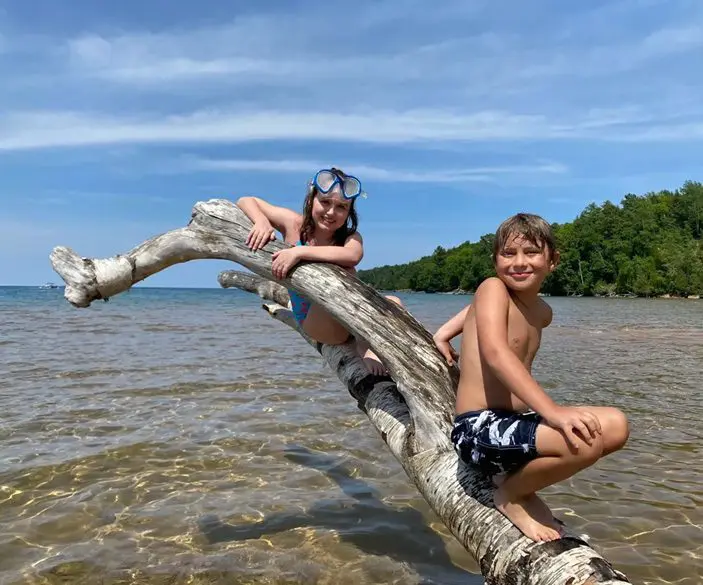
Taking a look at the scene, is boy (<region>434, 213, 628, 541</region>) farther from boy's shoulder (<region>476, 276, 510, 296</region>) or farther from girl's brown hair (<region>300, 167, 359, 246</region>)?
girl's brown hair (<region>300, 167, 359, 246</region>)

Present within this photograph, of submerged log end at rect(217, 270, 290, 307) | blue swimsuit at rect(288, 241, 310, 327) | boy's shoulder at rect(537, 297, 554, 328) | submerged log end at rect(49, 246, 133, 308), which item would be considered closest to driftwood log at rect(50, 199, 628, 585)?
submerged log end at rect(49, 246, 133, 308)

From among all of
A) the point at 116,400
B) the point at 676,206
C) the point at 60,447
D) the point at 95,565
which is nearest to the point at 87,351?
the point at 116,400

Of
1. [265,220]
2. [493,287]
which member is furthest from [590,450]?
[265,220]

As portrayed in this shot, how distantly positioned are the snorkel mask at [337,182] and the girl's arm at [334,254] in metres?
0.43

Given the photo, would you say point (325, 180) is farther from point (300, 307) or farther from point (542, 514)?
point (542, 514)

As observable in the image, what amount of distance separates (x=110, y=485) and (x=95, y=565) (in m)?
1.57

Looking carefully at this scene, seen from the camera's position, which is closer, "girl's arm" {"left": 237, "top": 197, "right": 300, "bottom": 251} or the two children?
the two children

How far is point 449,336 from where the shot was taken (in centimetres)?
371

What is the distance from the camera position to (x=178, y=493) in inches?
218

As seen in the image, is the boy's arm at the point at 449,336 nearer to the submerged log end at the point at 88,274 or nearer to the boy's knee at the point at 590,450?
the boy's knee at the point at 590,450

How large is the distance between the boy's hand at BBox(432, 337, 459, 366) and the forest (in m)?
78.7

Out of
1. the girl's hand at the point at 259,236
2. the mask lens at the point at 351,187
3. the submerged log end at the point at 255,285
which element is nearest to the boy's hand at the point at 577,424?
the girl's hand at the point at 259,236

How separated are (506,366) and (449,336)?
1.09m

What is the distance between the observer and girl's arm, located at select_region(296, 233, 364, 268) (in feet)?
12.0
